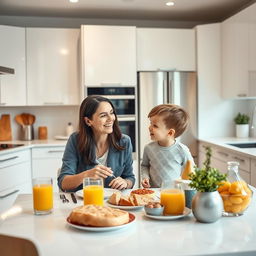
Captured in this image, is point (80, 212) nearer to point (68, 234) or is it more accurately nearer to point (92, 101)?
point (68, 234)

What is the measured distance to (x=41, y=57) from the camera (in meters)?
4.20

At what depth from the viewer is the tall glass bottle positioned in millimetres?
1450

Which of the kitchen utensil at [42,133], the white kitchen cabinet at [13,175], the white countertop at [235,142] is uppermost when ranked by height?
the kitchen utensil at [42,133]

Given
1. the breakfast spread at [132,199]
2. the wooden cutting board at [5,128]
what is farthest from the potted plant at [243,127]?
the breakfast spread at [132,199]

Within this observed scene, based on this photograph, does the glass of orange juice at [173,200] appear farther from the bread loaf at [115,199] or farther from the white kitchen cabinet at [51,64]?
the white kitchen cabinet at [51,64]

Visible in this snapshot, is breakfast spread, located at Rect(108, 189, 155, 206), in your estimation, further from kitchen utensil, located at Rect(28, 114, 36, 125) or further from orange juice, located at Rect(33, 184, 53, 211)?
kitchen utensil, located at Rect(28, 114, 36, 125)

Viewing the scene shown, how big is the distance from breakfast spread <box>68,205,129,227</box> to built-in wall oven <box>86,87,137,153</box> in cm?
274

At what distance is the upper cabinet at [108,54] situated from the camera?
404 centimetres

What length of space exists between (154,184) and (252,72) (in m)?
2.06

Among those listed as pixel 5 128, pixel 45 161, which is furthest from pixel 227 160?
pixel 5 128

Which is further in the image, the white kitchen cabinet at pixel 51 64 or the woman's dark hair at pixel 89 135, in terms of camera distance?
the white kitchen cabinet at pixel 51 64

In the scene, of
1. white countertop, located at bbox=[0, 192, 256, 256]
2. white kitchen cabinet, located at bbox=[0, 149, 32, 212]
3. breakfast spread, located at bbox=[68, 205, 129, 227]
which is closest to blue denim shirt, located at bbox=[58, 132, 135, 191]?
white countertop, located at bbox=[0, 192, 256, 256]

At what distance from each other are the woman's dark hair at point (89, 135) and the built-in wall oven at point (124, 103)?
1.90 meters

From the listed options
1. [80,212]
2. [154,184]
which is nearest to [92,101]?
[154,184]
